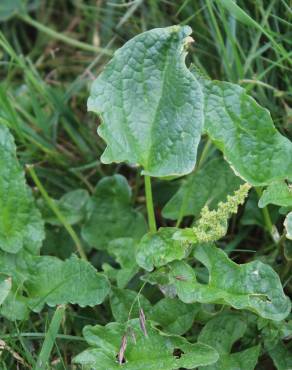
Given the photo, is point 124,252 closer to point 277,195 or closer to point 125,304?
point 125,304

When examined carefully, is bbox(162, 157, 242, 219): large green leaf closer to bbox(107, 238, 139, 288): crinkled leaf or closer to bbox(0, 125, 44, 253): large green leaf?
bbox(107, 238, 139, 288): crinkled leaf

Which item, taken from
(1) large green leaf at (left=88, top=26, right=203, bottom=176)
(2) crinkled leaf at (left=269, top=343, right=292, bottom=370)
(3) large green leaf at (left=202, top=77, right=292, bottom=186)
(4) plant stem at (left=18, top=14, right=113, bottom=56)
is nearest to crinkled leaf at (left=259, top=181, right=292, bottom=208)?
(3) large green leaf at (left=202, top=77, right=292, bottom=186)

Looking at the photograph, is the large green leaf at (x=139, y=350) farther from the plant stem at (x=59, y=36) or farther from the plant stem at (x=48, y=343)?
the plant stem at (x=59, y=36)

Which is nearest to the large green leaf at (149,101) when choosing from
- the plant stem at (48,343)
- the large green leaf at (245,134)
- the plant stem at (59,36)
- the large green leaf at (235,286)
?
the large green leaf at (245,134)

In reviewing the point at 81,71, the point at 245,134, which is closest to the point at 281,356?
Result: the point at 245,134

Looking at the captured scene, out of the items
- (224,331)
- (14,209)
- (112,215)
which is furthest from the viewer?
(112,215)

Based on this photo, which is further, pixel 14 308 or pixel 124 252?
pixel 124 252
